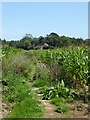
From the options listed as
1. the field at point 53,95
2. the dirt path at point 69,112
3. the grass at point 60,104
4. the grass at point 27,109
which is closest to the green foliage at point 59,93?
the field at point 53,95

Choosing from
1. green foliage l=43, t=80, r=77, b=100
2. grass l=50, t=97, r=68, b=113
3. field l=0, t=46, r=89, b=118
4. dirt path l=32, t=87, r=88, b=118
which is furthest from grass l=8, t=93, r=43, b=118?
green foliage l=43, t=80, r=77, b=100

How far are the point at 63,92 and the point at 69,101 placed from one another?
0.53 meters

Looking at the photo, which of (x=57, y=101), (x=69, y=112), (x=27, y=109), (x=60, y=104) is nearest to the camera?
(x=27, y=109)

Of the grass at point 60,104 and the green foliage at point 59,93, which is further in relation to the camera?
the green foliage at point 59,93

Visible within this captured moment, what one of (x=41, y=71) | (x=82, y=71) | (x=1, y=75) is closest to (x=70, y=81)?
(x=82, y=71)

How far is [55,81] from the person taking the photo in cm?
824

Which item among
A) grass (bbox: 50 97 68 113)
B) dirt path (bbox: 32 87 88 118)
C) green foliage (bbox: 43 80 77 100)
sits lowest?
dirt path (bbox: 32 87 88 118)

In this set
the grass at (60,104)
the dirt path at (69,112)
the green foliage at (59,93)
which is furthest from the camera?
the green foliage at (59,93)

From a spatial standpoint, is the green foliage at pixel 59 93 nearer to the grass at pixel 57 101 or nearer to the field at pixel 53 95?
the field at pixel 53 95

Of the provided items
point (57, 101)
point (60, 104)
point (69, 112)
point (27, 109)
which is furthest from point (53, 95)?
point (27, 109)

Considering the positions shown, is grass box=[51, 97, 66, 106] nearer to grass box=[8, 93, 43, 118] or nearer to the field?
the field

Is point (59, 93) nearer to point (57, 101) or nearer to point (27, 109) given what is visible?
point (57, 101)

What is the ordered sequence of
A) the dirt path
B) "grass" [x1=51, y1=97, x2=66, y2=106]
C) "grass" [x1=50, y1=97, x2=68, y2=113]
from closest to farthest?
the dirt path → "grass" [x1=50, y1=97, x2=68, y2=113] → "grass" [x1=51, y1=97, x2=66, y2=106]

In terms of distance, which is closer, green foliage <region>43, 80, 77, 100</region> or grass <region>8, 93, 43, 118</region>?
grass <region>8, 93, 43, 118</region>
